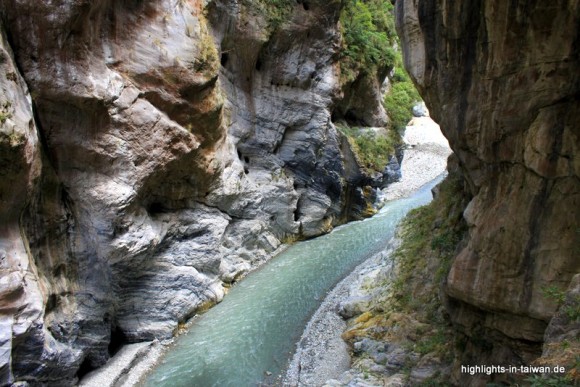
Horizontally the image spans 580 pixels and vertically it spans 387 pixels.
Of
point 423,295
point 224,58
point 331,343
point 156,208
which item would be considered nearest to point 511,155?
point 423,295

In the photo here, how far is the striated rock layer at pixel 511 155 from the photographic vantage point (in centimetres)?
602

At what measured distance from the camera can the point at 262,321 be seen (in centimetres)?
1491

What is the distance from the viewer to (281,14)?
21.0 metres

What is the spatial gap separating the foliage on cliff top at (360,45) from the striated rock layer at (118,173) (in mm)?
5307

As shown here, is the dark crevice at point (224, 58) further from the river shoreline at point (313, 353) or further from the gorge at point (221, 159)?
the river shoreline at point (313, 353)

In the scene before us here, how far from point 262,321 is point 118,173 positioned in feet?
22.7

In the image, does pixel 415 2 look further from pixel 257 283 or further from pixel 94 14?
pixel 257 283

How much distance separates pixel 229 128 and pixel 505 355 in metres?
16.0

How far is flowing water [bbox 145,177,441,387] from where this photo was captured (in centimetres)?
1237

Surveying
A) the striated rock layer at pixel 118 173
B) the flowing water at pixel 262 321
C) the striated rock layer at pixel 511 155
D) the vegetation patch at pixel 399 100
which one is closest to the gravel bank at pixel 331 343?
the flowing water at pixel 262 321

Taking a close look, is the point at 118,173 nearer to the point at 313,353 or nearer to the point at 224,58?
the point at 313,353

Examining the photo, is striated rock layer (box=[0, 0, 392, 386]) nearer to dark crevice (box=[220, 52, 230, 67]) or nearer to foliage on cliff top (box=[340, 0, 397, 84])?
dark crevice (box=[220, 52, 230, 67])

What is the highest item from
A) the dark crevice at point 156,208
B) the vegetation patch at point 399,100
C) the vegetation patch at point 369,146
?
the vegetation patch at point 399,100

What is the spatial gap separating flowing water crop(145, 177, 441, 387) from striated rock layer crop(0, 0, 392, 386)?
3.42 feet
